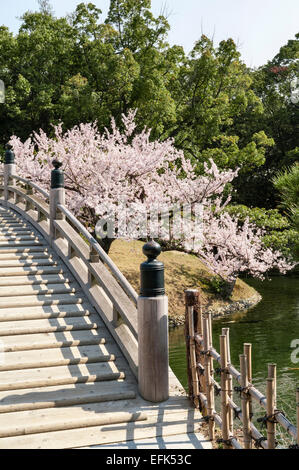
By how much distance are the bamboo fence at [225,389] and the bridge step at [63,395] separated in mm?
878

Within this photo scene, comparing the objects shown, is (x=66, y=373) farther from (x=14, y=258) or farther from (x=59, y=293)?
(x=14, y=258)

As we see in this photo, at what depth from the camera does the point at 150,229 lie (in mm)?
16594

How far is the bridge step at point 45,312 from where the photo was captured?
7766mm

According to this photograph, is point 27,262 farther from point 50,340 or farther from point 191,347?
point 191,347

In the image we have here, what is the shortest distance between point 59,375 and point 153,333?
145 cm

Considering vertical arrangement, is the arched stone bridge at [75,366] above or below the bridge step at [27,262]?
below

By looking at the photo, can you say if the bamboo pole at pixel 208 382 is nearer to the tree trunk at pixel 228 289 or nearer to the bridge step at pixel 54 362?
the bridge step at pixel 54 362

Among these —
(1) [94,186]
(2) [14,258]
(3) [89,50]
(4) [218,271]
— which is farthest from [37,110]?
(2) [14,258]

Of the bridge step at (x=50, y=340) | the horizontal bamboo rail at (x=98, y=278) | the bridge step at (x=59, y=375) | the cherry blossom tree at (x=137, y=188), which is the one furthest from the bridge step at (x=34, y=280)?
the cherry blossom tree at (x=137, y=188)

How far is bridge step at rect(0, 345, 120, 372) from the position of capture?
6570 millimetres

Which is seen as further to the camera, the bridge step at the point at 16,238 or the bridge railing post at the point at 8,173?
the bridge railing post at the point at 8,173

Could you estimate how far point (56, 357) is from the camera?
268 inches

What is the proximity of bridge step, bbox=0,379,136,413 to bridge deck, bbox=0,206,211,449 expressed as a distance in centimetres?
1
